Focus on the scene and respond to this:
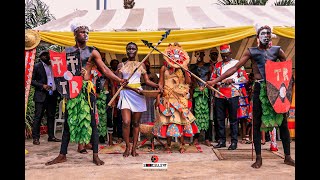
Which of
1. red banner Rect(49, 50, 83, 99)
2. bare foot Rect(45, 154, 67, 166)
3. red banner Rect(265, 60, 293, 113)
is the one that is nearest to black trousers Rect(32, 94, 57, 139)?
bare foot Rect(45, 154, 67, 166)

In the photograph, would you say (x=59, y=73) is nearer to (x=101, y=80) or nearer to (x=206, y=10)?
(x=101, y=80)

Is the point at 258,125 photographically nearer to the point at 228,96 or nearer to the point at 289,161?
the point at 289,161

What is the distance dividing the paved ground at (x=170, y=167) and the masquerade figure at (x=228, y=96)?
39 cm

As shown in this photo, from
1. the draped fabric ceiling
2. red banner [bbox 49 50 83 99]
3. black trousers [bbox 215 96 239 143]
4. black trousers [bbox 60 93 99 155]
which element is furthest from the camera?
the draped fabric ceiling

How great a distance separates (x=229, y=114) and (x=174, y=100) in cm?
→ 111

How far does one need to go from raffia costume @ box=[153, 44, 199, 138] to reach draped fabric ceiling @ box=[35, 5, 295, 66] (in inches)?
28.1

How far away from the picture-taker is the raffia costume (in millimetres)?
5876

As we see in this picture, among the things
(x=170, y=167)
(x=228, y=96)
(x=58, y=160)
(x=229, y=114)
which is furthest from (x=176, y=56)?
(x=58, y=160)

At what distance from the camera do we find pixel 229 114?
20.8ft

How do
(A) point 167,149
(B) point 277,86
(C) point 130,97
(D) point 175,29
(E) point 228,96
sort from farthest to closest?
1. (D) point 175,29
2. (E) point 228,96
3. (A) point 167,149
4. (C) point 130,97
5. (B) point 277,86

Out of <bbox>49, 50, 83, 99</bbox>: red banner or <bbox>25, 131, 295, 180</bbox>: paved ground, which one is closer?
<bbox>25, 131, 295, 180</bbox>: paved ground

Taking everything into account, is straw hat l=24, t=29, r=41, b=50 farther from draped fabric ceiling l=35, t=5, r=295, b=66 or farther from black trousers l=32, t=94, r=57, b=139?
black trousers l=32, t=94, r=57, b=139

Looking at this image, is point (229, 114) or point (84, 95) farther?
point (229, 114)

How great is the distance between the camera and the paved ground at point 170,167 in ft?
14.0
